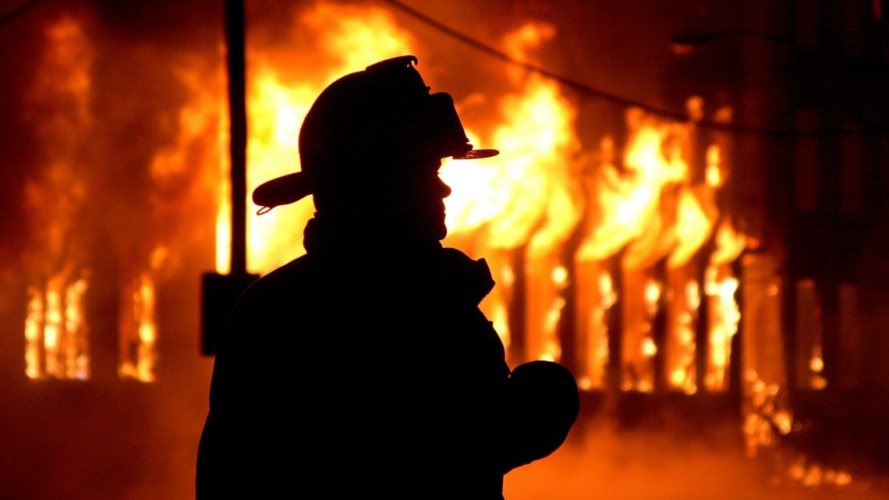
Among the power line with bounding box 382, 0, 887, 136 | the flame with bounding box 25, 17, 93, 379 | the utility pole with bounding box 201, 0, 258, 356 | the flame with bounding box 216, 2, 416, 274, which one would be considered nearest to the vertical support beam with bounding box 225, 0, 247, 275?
the utility pole with bounding box 201, 0, 258, 356

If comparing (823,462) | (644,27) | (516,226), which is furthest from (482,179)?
(823,462)

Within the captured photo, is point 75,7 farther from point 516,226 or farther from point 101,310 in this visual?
point 516,226

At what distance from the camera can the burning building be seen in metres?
17.5

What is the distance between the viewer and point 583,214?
19516 mm

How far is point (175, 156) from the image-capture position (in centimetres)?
1816

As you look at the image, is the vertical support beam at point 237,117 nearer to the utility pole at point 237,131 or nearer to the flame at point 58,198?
the utility pole at point 237,131

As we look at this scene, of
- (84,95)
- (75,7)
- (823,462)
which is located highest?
(75,7)

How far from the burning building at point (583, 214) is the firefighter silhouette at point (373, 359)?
578 inches

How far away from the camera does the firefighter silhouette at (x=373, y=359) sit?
64.6 inches

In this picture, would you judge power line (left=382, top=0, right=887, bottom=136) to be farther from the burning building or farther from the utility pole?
the utility pole

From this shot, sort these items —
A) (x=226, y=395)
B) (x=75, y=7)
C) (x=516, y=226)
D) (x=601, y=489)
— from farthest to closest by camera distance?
(x=516, y=226)
(x=75, y=7)
(x=601, y=489)
(x=226, y=395)

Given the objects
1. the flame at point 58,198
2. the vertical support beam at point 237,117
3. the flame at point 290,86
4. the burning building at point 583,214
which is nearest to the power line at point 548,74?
the flame at point 290,86

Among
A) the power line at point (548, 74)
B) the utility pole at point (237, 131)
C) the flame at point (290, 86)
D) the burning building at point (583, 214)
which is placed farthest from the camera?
the burning building at point (583, 214)

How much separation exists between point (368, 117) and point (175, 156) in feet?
55.7
